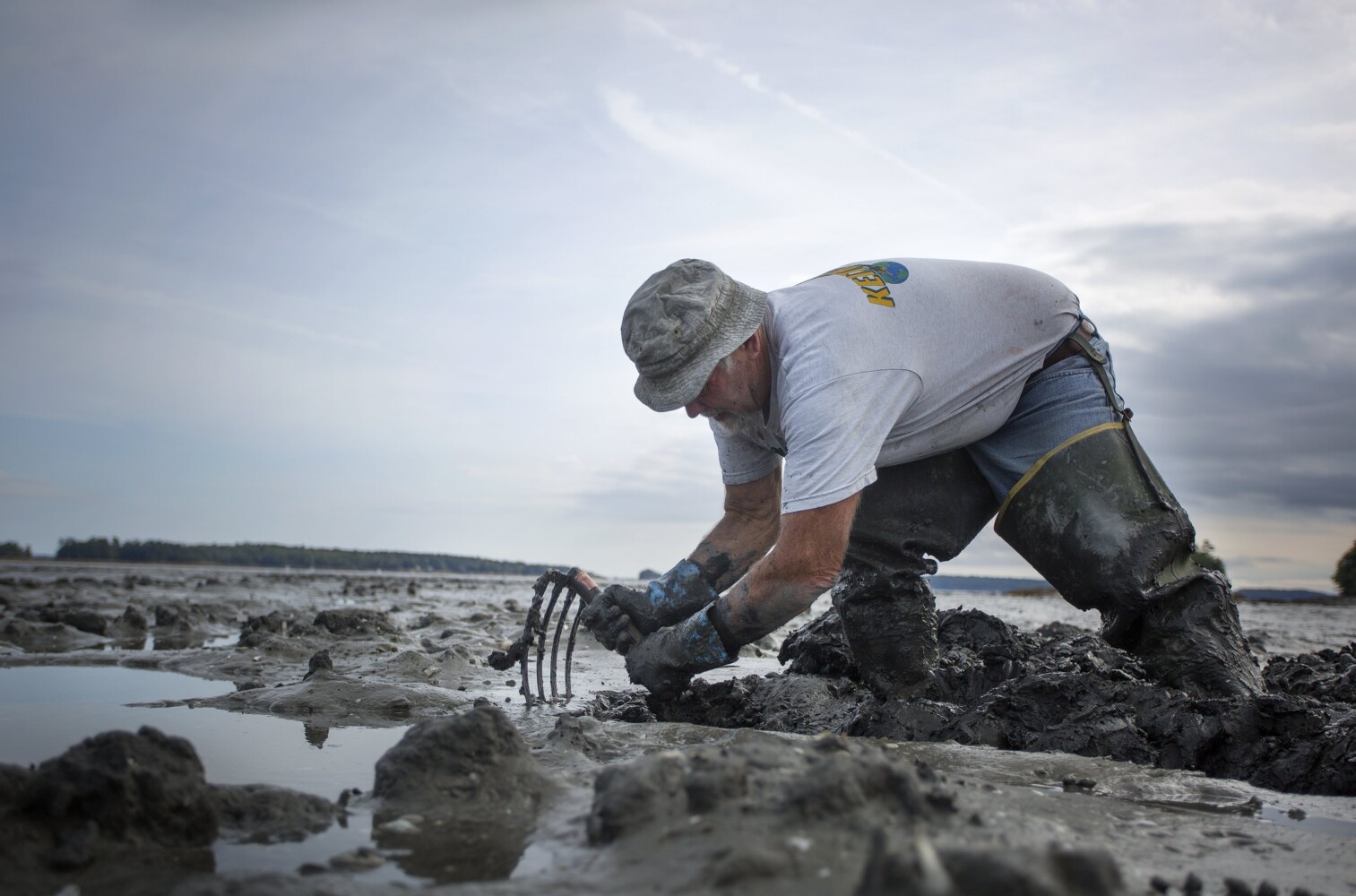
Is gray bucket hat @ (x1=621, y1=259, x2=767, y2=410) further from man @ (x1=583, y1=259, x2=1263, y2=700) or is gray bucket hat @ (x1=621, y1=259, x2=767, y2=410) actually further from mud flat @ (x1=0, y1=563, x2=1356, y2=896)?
mud flat @ (x1=0, y1=563, x2=1356, y2=896)

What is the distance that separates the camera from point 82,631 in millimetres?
6883

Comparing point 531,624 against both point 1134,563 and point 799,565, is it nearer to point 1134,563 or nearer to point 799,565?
point 799,565

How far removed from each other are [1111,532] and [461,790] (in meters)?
2.40

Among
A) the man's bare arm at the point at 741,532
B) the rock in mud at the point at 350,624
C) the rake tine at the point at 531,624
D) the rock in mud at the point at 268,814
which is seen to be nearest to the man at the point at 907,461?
the man's bare arm at the point at 741,532

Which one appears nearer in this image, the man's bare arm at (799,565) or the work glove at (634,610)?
the man's bare arm at (799,565)

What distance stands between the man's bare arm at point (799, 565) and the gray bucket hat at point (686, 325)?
2.11 ft

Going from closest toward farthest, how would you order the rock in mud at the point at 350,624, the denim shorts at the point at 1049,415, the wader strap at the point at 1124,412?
1. the wader strap at the point at 1124,412
2. the denim shorts at the point at 1049,415
3. the rock in mud at the point at 350,624

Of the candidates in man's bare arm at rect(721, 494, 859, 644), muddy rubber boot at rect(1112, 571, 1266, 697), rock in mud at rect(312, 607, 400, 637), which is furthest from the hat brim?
rock in mud at rect(312, 607, 400, 637)

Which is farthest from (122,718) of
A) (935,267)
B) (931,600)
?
(935,267)

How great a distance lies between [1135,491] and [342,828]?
9.31 ft

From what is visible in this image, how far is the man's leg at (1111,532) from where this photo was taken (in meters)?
3.27

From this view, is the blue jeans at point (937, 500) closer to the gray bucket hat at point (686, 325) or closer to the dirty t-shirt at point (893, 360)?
the dirty t-shirt at point (893, 360)

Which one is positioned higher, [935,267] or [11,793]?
[935,267]

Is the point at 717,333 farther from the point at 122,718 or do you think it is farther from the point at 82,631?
the point at 82,631
